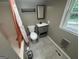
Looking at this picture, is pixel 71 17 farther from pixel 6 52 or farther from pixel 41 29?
pixel 6 52

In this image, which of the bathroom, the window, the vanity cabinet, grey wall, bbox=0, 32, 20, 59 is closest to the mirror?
the bathroom

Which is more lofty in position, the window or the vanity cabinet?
the window

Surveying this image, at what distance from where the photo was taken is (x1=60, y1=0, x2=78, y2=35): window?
1975 mm

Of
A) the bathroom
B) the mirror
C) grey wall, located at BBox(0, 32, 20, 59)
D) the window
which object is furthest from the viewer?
the mirror

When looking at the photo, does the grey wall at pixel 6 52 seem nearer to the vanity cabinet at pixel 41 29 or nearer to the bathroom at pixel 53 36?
the bathroom at pixel 53 36

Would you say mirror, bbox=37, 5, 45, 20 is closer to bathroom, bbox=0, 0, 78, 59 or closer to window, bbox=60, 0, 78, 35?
bathroom, bbox=0, 0, 78, 59

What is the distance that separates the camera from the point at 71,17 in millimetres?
2227

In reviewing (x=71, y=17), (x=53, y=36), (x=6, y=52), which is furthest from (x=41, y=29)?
(x=6, y=52)

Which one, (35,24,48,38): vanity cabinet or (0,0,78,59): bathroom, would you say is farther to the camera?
(35,24,48,38): vanity cabinet

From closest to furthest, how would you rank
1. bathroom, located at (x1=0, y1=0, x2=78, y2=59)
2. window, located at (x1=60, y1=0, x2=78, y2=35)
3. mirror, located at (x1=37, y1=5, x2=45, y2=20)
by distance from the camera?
window, located at (x1=60, y1=0, x2=78, y2=35) → bathroom, located at (x1=0, y1=0, x2=78, y2=59) → mirror, located at (x1=37, y1=5, x2=45, y2=20)

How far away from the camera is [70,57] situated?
7.01 ft

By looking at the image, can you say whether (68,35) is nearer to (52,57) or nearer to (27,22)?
(52,57)

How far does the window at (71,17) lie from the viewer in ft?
6.48

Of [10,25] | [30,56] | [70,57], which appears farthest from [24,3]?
[70,57]
